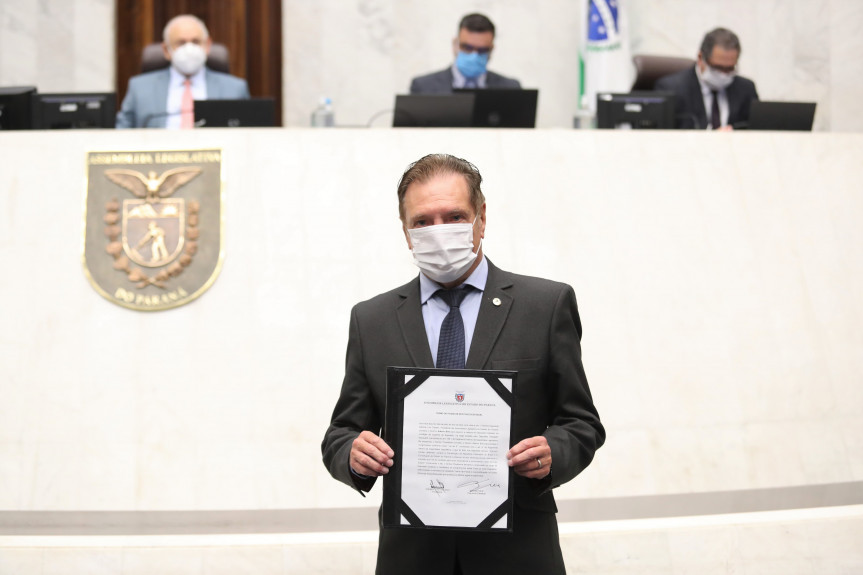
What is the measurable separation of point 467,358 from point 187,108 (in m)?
4.60

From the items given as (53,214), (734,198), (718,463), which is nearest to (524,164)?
(734,198)

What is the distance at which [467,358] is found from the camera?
1.91 meters

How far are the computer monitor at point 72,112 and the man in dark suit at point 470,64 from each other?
82.8 inches

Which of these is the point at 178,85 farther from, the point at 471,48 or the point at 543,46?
the point at 543,46

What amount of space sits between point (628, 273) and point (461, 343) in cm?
303

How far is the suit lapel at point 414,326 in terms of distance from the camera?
6.32 feet

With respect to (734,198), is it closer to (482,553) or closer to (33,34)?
(482,553)

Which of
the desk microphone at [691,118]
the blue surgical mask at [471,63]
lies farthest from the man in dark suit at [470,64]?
the desk microphone at [691,118]

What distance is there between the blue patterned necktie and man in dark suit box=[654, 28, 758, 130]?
4480 millimetres

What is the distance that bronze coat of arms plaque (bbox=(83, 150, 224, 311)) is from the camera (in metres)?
4.68

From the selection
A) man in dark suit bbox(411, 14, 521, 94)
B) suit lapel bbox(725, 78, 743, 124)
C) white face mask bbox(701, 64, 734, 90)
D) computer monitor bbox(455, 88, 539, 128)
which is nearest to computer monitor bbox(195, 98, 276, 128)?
computer monitor bbox(455, 88, 539, 128)

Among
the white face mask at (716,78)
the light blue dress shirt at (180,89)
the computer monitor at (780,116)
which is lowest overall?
the computer monitor at (780,116)

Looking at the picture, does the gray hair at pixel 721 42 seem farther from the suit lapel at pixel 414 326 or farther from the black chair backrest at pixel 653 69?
the suit lapel at pixel 414 326

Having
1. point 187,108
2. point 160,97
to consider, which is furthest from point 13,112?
point 187,108
